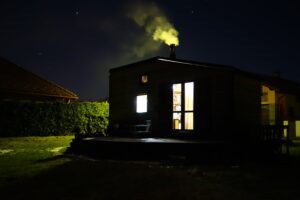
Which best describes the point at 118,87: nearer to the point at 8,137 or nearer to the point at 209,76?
the point at 209,76

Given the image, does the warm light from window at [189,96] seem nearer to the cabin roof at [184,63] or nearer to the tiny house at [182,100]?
the tiny house at [182,100]

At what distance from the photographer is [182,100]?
500 inches

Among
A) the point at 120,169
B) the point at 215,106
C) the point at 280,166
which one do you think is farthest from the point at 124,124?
the point at 280,166

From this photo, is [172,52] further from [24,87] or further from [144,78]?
[24,87]

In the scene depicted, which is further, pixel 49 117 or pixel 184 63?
pixel 49 117

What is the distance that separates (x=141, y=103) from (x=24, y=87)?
559 inches

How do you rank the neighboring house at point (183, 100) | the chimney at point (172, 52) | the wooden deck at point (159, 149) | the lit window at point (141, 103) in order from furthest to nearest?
the chimney at point (172, 52) < the lit window at point (141, 103) < the neighboring house at point (183, 100) < the wooden deck at point (159, 149)

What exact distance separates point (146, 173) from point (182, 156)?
2099 millimetres

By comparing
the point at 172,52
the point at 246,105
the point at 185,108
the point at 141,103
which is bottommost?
the point at 185,108

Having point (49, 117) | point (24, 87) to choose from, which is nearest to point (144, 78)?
point (49, 117)

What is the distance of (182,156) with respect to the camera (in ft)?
31.6

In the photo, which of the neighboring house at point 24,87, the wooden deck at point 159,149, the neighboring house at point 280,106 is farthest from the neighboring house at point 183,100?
the neighboring house at point 24,87

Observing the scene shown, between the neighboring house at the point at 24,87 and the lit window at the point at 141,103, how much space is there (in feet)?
43.5

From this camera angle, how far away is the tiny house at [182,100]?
11672mm
